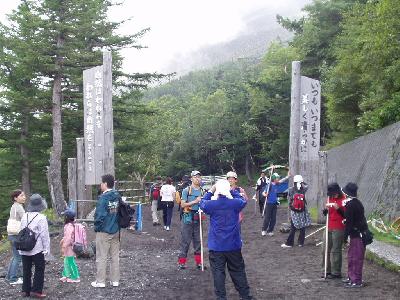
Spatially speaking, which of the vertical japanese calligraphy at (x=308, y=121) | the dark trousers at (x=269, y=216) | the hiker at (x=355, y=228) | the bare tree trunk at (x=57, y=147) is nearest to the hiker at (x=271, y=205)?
the dark trousers at (x=269, y=216)

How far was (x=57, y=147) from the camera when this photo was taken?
74.6 feet

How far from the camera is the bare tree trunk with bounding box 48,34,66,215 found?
21406 millimetres

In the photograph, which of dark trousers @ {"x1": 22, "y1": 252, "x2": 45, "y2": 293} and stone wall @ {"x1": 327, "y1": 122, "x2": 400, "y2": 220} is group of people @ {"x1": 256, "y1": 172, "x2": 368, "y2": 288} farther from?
dark trousers @ {"x1": 22, "y1": 252, "x2": 45, "y2": 293}

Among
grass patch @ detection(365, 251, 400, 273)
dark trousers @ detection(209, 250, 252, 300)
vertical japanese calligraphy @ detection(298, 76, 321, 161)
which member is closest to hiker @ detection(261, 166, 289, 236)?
vertical japanese calligraphy @ detection(298, 76, 321, 161)

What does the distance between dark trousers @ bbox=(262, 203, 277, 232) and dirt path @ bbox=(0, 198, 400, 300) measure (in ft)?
4.07

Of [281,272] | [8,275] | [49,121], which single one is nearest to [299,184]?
[281,272]

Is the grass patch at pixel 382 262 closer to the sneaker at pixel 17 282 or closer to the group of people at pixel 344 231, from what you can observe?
the group of people at pixel 344 231

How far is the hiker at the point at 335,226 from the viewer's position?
340 inches

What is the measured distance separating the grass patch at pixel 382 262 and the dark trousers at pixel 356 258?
3.83 feet

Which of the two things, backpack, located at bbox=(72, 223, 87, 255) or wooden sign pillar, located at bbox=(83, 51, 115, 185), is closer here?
backpack, located at bbox=(72, 223, 87, 255)

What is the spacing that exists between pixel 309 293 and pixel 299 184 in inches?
185

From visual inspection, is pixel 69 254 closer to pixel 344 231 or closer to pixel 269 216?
pixel 344 231

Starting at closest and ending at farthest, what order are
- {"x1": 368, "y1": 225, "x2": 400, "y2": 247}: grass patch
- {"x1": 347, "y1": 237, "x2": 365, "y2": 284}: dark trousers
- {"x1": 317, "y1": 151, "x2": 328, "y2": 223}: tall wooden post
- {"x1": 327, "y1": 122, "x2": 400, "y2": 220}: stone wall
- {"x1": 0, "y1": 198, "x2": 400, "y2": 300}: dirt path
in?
{"x1": 0, "y1": 198, "x2": 400, "y2": 300}: dirt path → {"x1": 347, "y1": 237, "x2": 365, "y2": 284}: dark trousers → {"x1": 368, "y1": 225, "x2": 400, "y2": 247}: grass patch → {"x1": 327, "y1": 122, "x2": 400, "y2": 220}: stone wall → {"x1": 317, "y1": 151, "x2": 328, "y2": 223}: tall wooden post

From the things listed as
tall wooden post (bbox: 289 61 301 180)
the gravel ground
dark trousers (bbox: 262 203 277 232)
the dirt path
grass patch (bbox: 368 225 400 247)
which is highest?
tall wooden post (bbox: 289 61 301 180)
